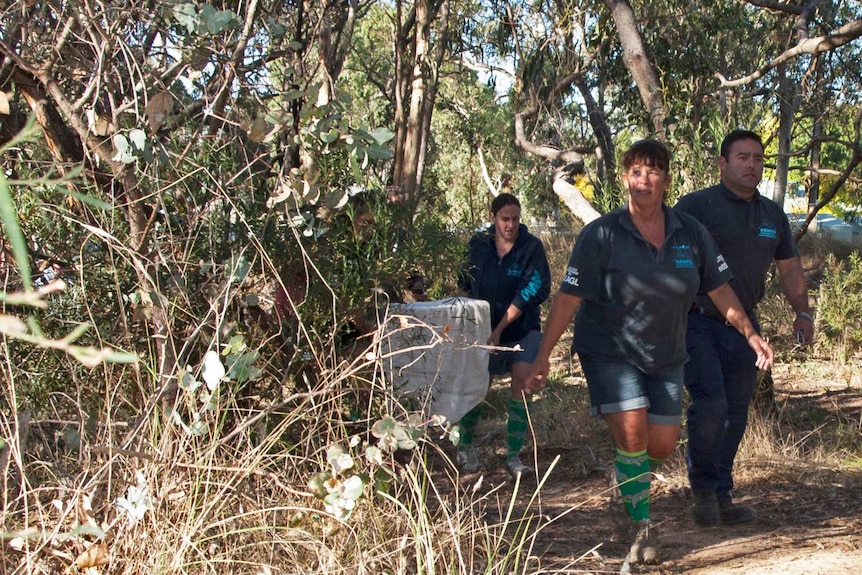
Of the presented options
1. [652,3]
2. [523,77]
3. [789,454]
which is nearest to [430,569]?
[789,454]

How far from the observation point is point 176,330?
13.4 ft

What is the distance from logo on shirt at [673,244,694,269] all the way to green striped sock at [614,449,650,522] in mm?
860

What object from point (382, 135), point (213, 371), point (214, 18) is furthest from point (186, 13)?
point (213, 371)

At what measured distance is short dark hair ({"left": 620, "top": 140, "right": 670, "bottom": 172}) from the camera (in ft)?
15.7

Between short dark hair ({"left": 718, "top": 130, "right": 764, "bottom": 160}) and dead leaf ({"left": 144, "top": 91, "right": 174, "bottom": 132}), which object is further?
short dark hair ({"left": 718, "top": 130, "right": 764, "bottom": 160})

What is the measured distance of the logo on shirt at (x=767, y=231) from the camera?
5.56m

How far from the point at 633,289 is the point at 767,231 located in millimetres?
1252

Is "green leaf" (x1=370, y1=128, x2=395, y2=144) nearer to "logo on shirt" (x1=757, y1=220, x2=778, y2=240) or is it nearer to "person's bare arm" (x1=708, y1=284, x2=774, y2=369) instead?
"person's bare arm" (x1=708, y1=284, x2=774, y2=369)

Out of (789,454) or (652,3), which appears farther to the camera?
(652,3)

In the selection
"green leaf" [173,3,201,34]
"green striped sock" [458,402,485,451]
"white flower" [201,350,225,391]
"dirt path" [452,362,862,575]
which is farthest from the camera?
"green striped sock" [458,402,485,451]

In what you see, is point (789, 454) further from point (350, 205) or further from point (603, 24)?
point (603, 24)

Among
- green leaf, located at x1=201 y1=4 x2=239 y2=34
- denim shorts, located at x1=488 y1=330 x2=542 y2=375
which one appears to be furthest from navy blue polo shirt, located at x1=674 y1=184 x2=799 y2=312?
green leaf, located at x1=201 y1=4 x2=239 y2=34

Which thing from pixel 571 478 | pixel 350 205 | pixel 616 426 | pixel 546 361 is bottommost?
pixel 571 478

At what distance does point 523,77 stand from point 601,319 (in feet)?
20.0
